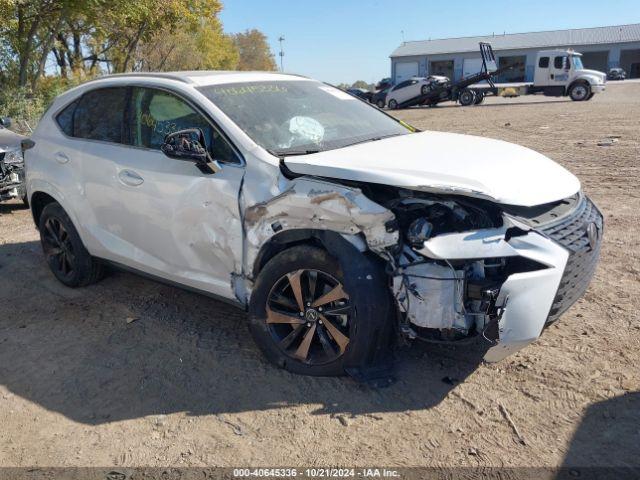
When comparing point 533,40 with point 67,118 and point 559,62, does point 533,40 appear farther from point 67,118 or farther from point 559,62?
point 67,118

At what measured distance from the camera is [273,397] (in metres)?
3.27

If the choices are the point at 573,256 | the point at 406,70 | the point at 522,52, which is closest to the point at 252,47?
the point at 406,70

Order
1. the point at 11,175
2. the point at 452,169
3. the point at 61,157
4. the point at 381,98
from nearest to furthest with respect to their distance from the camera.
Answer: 1. the point at 452,169
2. the point at 61,157
3. the point at 11,175
4. the point at 381,98

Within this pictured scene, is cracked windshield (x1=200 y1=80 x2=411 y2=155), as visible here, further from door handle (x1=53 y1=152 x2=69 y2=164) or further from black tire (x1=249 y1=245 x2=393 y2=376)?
door handle (x1=53 y1=152 x2=69 y2=164)

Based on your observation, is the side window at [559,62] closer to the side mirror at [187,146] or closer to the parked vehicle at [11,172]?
the parked vehicle at [11,172]

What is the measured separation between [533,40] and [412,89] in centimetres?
4579

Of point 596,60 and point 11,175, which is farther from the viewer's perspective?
point 596,60

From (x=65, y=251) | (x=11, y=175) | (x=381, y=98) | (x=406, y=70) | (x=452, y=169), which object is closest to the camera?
(x=452, y=169)

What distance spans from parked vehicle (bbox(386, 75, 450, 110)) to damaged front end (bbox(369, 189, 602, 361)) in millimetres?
28096

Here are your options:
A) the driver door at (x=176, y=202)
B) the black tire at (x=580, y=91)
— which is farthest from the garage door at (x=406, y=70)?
the driver door at (x=176, y=202)

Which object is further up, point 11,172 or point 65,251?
point 11,172

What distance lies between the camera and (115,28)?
1125 inches

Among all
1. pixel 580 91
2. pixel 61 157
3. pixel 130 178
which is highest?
pixel 61 157

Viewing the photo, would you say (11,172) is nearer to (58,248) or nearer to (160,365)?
(58,248)
